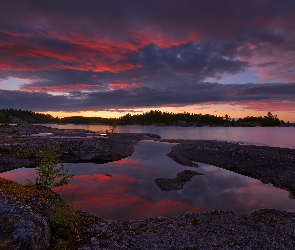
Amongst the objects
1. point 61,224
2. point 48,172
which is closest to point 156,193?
point 48,172

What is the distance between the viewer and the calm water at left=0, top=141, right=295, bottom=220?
77.2ft

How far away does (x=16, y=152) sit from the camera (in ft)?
164

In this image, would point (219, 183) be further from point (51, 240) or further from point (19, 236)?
point (19, 236)

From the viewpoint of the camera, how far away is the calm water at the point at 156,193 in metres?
23.5

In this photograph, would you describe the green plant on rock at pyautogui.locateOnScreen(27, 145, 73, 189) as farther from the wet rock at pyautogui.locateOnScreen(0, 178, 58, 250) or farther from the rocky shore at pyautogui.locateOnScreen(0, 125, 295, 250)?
the wet rock at pyautogui.locateOnScreen(0, 178, 58, 250)

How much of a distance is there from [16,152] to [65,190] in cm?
2854

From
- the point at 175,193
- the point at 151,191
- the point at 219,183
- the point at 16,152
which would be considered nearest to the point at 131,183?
the point at 151,191

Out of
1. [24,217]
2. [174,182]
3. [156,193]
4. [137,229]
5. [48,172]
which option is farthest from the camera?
[174,182]

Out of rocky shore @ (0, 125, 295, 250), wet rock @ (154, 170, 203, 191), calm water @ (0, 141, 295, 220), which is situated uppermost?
rocky shore @ (0, 125, 295, 250)

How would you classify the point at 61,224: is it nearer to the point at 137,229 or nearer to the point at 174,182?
the point at 137,229

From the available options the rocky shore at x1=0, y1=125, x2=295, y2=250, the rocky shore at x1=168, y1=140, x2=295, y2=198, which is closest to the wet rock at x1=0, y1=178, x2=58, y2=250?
the rocky shore at x1=0, y1=125, x2=295, y2=250

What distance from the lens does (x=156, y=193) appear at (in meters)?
28.4

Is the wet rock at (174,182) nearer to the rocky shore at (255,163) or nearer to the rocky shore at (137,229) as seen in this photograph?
the rocky shore at (137,229)

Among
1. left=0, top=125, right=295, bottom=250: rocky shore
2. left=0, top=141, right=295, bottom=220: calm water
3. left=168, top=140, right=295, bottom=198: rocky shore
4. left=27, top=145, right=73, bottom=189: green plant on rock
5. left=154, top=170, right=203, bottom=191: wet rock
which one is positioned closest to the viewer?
left=0, top=125, right=295, bottom=250: rocky shore
